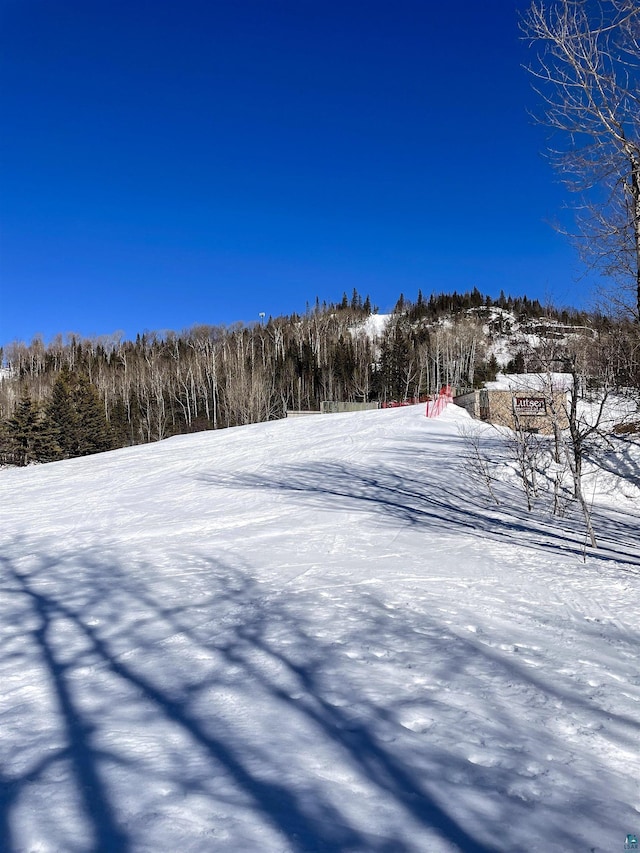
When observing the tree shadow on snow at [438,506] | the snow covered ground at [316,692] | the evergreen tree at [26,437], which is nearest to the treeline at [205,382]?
the evergreen tree at [26,437]

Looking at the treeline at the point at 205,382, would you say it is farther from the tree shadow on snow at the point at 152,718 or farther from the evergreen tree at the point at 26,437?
the tree shadow on snow at the point at 152,718

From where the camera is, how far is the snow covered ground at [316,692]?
1.98 metres

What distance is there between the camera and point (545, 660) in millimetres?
3590

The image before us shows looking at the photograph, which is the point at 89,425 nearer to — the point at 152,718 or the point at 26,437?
the point at 26,437

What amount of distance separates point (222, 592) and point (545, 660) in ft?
9.53

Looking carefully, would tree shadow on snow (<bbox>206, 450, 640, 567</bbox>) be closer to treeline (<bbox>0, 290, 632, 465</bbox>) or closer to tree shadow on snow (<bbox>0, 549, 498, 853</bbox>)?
tree shadow on snow (<bbox>0, 549, 498, 853</bbox>)

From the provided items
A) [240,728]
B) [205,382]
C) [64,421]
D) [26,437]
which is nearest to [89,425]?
[64,421]

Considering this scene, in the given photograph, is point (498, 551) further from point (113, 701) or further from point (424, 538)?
point (113, 701)

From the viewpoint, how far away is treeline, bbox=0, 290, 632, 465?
45.4 meters

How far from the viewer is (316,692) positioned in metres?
3.03

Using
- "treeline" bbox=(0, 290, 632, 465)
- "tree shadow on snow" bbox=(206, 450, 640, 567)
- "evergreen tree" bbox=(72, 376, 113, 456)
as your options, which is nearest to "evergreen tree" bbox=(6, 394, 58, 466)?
"treeline" bbox=(0, 290, 632, 465)

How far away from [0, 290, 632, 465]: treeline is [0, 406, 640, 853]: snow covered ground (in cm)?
3964

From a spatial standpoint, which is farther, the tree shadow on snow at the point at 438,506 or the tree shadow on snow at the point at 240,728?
the tree shadow on snow at the point at 438,506

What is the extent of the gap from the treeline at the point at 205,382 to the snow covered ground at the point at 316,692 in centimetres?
3964
